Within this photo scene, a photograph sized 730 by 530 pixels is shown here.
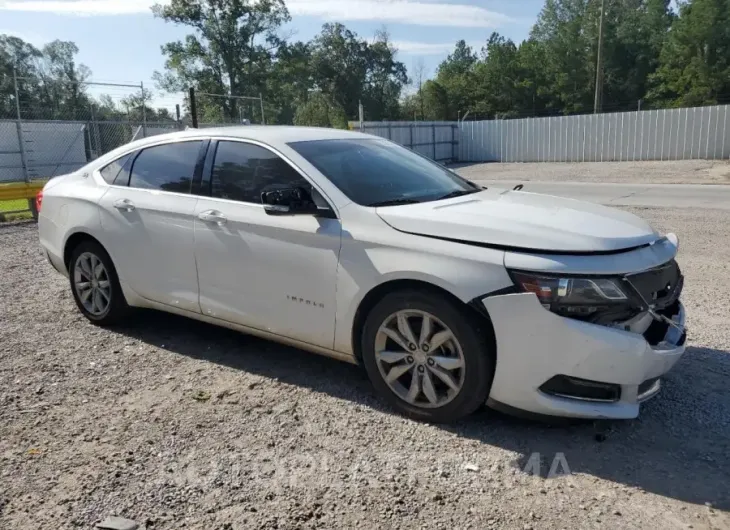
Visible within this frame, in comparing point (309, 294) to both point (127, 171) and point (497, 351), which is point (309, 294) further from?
point (127, 171)

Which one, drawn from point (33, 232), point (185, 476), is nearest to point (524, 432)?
point (185, 476)

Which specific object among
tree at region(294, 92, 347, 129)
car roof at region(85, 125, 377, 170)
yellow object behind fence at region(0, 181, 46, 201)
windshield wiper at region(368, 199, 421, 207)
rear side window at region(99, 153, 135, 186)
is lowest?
yellow object behind fence at region(0, 181, 46, 201)

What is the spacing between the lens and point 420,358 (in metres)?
3.49

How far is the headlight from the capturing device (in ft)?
10.1

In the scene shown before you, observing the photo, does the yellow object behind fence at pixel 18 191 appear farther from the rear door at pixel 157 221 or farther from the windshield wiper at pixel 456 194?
the windshield wiper at pixel 456 194

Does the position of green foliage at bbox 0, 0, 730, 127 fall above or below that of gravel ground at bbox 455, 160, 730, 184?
above

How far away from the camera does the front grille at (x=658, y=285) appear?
3.19m

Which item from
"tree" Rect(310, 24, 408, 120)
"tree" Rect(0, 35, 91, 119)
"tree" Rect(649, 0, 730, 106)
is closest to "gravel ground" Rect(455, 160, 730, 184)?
"tree" Rect(0, 35, 91, 119)

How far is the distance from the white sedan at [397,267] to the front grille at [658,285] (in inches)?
0.5

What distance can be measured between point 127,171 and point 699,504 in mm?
4511

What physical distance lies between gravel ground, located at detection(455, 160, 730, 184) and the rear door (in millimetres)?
18084

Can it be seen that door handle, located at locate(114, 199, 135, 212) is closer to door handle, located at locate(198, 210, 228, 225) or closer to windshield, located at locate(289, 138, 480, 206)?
door handle, located at locate(198, 210, 228, 225)

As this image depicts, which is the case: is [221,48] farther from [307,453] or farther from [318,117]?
[307,453]

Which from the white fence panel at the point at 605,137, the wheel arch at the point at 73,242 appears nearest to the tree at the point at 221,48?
the white fence panel at the point at 605,137
